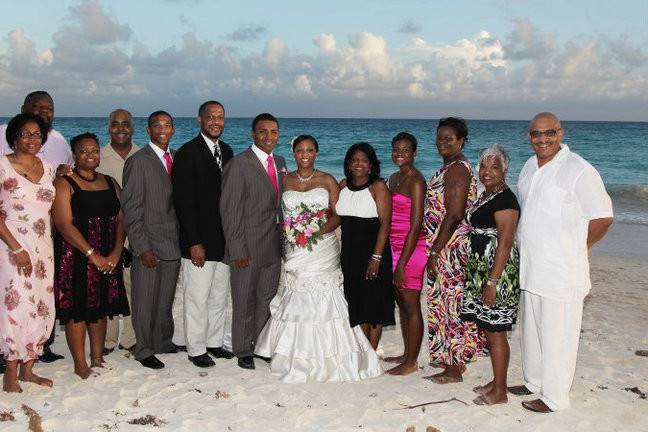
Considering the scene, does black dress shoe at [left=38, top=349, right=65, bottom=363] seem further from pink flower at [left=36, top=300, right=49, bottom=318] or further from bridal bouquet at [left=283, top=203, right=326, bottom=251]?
bridal bouquet at [left=283, top=203, right=326, bottom=251]

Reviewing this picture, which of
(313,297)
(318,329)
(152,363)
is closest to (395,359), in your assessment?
(318,329)

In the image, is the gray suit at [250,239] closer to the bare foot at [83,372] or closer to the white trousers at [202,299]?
the white trousers at [202,299]

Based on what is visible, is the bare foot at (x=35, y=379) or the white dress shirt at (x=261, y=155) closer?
the bare foot at (x=35, y=379)

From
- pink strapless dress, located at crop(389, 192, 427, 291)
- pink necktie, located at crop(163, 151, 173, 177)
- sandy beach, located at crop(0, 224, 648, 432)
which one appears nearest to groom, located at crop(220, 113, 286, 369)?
sandy beach, located at crop(0, 224, 648, 432)

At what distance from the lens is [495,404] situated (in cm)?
523

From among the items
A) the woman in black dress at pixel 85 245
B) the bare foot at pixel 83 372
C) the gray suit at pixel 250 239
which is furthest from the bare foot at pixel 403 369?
the bare foot at pixel 83 372

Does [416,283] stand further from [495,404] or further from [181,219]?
[181,219]

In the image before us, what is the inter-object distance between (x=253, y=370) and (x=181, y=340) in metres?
1.28

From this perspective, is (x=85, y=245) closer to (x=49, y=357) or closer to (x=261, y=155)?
(x=49, y=357)

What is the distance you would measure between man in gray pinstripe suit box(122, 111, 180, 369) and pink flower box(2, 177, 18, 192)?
2.95 feet

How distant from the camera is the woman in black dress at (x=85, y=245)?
17.5 ft

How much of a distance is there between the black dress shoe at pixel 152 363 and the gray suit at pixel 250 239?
701 mm

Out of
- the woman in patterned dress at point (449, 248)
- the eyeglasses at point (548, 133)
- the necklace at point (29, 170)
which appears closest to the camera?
the eyeglasses at point (548, 133)

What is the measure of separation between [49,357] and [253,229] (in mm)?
2389
